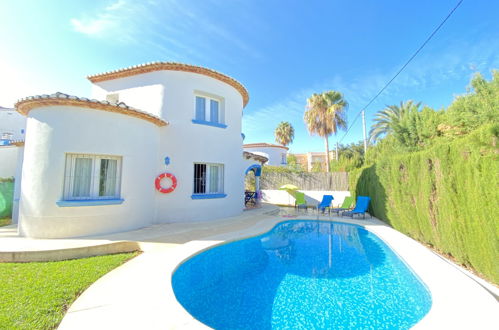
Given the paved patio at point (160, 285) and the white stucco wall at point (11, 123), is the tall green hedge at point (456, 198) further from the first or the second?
the white stucco wall at point (11, 123)

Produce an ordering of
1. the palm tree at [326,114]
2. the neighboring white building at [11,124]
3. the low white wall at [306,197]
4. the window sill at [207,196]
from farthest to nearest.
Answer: the palm tree at [326,114]
the neighboring white building at [11,124]
the low white wall at [306,197]
the window sill at [207,196]

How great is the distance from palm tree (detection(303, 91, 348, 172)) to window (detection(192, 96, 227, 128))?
17.7 m

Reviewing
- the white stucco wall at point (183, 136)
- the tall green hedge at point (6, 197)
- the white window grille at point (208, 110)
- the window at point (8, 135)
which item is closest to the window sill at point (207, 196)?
the white stucco wall at point (183, 136)

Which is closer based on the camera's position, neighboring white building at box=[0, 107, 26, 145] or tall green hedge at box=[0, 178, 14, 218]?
tall green hedge at box=[0, 178, 14, 218]

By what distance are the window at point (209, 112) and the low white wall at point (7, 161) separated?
45.2 ft

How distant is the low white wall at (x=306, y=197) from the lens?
19750mm

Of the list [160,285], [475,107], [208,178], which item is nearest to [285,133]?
[208,178]

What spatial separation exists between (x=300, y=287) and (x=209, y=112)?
34.2 ft

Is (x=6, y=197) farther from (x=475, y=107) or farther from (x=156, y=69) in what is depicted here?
(x=475, y=107)

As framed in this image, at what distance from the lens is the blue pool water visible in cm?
399

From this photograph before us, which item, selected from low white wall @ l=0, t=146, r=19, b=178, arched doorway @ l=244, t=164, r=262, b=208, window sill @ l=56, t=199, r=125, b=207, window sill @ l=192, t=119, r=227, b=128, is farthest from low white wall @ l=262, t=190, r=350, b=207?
low white wall @ l=0, t=146, r=19, b=178

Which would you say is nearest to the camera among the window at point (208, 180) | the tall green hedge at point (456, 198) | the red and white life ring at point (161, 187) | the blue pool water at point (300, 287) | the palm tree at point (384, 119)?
the blue pool water at point (300, 287)

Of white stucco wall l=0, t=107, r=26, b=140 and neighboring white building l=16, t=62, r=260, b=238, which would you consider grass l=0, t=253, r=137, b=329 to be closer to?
neighboring white building l=16, t=62, r=260, b=238

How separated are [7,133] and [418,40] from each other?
3837cm
